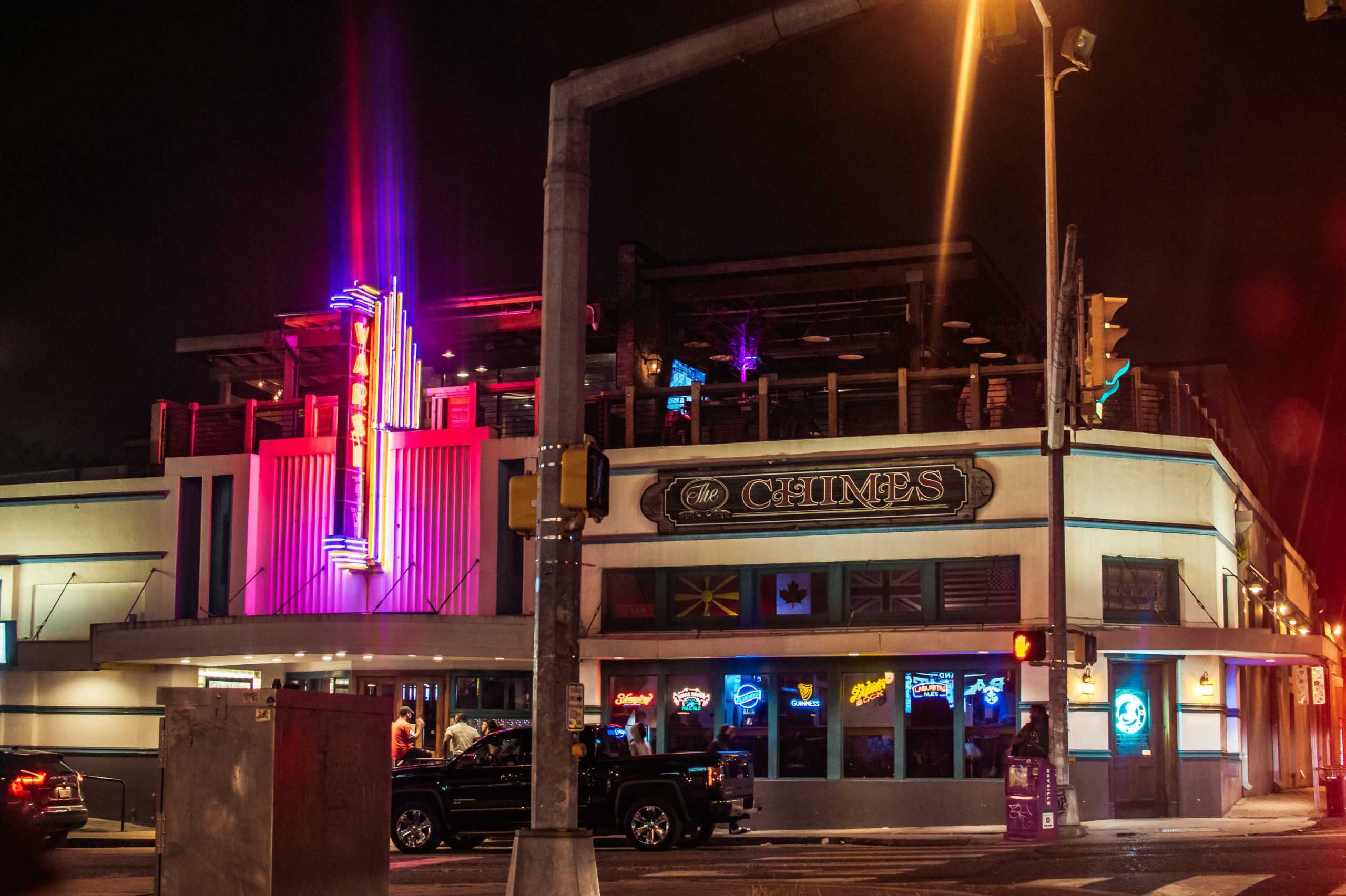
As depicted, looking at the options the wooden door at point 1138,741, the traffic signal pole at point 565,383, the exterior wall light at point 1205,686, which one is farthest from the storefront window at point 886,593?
the traffic signal pole at point 565,383

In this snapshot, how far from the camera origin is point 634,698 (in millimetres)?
29625

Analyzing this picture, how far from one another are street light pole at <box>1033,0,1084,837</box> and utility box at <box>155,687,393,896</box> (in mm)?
15649

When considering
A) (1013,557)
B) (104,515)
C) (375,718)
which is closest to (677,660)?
(1013,557)

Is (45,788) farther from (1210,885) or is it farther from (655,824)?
(1210,885)

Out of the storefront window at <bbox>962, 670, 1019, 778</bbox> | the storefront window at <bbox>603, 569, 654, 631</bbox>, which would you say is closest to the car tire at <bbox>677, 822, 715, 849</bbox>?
the storefront window at <bbox>962, 670, 1019, 778</bbox>

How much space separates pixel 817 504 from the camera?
94.5 feet

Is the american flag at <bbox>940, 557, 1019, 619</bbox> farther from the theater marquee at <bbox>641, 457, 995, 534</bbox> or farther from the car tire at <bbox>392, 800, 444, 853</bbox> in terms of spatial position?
the car tire at <bbox>392, 800, 444, 853</bbox>

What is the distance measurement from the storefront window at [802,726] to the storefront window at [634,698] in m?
2.49

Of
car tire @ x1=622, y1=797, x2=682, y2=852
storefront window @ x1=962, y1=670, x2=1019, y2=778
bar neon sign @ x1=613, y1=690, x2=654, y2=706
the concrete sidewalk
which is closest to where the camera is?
car tire @ x1=622, y1=797, x2=682, y2=852

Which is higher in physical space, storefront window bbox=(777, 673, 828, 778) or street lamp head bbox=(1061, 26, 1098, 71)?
street lamp head bbox=(1061, 26, 1098, 71)

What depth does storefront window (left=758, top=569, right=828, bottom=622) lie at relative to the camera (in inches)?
1136

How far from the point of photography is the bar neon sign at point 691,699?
2912 cm

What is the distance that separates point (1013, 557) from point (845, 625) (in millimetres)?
3248

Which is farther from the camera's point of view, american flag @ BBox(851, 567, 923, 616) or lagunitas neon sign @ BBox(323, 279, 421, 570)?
lagunitas neon sign @ BBox(323, 279, 421, 570)
